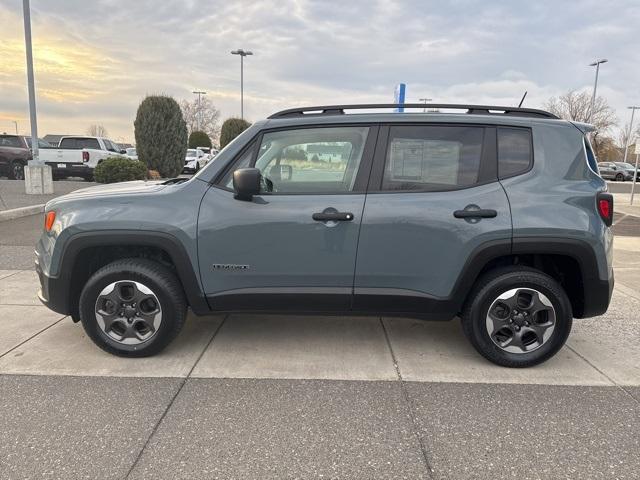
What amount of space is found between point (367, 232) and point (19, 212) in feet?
29.9

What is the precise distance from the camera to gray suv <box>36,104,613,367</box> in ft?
10.7

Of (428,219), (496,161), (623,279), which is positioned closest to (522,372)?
(428,219)

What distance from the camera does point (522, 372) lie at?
3.40 meters

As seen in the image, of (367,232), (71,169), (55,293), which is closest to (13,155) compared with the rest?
(71,169)

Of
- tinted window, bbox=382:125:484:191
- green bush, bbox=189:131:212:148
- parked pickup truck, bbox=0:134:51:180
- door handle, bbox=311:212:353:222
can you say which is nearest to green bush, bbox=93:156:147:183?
parked pickup truck, bbox=0:134:51:180

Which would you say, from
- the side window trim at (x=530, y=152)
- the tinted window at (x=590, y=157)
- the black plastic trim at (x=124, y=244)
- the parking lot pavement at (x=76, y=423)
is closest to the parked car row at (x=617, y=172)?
the tinted window at (x=590, y=157)

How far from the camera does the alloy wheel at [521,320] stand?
3.32 m

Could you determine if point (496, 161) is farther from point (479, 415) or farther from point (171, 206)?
point (171, 206)

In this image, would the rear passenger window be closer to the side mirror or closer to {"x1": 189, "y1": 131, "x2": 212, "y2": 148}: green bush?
the side mirror

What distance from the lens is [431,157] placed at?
Result: 3367mm

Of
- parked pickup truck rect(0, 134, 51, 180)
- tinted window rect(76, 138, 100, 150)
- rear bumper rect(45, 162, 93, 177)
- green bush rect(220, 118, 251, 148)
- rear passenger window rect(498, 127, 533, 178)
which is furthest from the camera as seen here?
green bush rect(220, 118, 251, 148)

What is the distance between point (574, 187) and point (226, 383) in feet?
8.96

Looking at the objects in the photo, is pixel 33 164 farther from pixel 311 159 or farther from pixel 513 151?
pixel 513 151

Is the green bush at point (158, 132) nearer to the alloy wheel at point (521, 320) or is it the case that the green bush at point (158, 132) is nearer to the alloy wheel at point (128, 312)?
the alloy wheel at point (128, 312)
